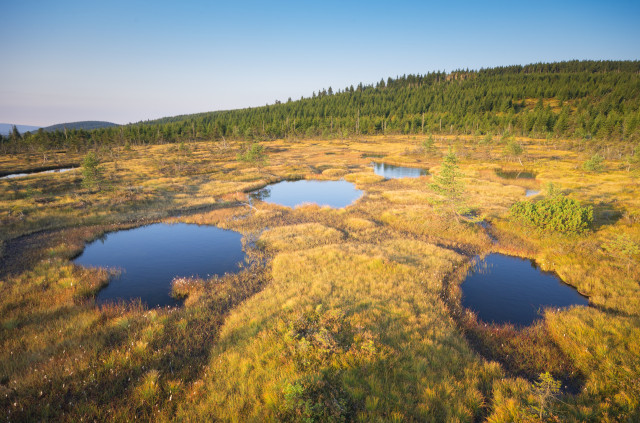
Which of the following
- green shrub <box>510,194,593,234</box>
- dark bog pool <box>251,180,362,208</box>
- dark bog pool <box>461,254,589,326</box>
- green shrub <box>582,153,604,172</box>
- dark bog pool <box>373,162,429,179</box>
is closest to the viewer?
dark bog pool <box>461,254,589,326</box>

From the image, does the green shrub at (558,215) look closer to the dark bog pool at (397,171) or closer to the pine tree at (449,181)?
the pine tree at (449,181)

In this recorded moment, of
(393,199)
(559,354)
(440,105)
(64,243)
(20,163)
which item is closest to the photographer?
(559,354)

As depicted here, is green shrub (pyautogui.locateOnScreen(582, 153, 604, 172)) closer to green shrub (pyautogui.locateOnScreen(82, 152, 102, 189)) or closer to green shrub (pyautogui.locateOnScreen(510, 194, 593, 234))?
green shrub (pyautogui.locateOnScreen(510, 194, 593, 234))

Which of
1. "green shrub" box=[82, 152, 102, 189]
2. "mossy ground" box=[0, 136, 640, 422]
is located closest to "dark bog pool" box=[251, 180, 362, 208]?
"mossy ground" box=[0, 136, 640, 422]

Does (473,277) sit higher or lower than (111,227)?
lower

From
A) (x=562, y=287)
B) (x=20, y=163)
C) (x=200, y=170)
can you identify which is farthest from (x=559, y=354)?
(x=20, y=163)

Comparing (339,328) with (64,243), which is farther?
(64,243)

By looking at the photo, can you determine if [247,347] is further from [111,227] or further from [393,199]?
[393,199]
